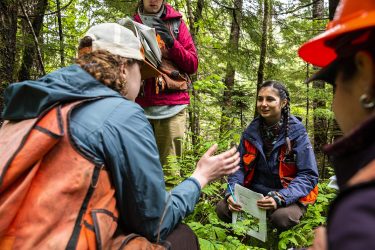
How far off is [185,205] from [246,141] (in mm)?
2236

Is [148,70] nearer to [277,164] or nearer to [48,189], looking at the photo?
[48,189]

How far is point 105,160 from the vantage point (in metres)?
1.93

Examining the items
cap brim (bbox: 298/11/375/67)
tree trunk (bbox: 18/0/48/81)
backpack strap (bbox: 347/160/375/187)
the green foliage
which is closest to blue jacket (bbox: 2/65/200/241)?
cap brim (bbox: 298/11/375/67)

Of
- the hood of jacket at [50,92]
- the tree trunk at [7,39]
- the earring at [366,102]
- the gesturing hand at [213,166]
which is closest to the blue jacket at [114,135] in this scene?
the hood of jacket at [50,92]

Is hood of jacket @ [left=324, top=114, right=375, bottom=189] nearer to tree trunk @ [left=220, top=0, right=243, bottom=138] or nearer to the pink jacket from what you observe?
the pink jacket

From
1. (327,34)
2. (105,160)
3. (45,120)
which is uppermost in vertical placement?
(327,34)

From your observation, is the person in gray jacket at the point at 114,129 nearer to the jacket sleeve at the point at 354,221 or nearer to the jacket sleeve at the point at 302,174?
the jacket sleeve at the point at 354,221

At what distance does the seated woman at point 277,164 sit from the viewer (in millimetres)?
3898

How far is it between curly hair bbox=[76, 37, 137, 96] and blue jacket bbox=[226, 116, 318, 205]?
2.31 metres

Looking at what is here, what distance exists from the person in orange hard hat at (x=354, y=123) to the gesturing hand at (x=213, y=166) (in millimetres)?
1332

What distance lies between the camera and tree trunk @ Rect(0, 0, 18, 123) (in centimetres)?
444

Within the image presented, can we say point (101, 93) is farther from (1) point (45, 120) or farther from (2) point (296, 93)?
(2) point (296, 93)

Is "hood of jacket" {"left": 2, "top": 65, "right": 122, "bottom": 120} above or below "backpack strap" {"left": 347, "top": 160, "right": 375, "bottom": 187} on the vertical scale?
above

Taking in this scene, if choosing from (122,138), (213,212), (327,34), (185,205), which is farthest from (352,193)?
(213,212)
